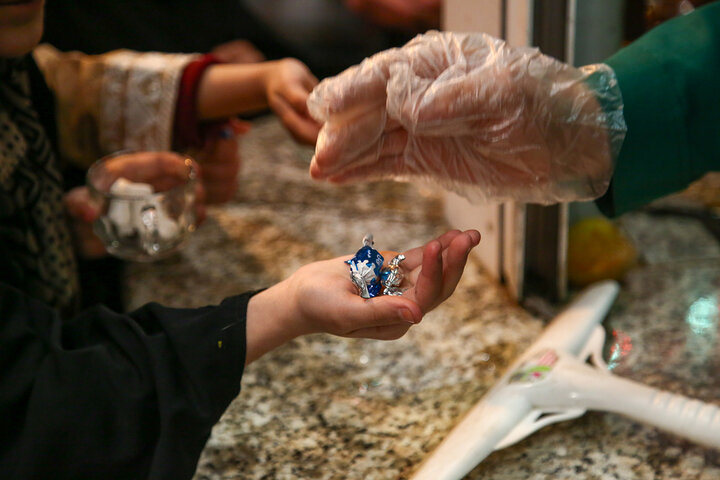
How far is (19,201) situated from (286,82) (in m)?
0.36

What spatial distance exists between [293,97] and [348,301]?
0.44 m

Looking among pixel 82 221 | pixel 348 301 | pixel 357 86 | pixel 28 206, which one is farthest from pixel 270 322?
pixel 82 221

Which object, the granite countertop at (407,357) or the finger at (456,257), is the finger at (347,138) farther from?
the granite countertop at (407,357)

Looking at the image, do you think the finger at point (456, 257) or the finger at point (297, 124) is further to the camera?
the finger at point (297, 124)

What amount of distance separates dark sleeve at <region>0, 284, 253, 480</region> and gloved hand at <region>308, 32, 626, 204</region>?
18 centimetres

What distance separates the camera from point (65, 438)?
0.48 metres

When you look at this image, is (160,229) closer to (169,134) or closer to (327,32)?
(169,134)

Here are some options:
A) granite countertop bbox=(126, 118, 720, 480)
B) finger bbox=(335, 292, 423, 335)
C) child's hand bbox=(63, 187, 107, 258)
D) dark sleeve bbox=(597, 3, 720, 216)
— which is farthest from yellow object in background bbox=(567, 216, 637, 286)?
child's hand bbox=(63, 187, 107, 258)

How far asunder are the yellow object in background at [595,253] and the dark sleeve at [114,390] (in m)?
0.47

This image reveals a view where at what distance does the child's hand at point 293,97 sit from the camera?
83cm

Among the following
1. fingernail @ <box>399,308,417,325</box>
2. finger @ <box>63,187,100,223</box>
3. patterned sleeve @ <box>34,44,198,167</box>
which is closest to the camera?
fingernail @ <box>399,308,417,325</box>

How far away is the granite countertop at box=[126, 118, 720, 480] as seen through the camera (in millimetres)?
593

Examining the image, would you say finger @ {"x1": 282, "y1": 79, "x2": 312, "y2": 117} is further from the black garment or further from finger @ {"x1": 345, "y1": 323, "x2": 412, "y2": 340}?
finger @ {"x1": 345, "y1": 323, "x2": 412, "y2": 340}

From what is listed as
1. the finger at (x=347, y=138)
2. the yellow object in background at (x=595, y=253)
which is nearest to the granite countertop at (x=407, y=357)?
the yellow object in background at (x=595, y=253)
